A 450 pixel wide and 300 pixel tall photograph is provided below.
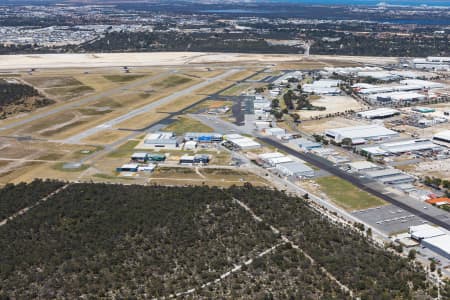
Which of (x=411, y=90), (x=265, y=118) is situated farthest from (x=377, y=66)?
(x=265, y=118)

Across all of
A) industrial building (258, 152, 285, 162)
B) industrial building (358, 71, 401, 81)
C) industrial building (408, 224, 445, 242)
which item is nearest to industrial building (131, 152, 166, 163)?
industrial building (258, 152, 285, 162)

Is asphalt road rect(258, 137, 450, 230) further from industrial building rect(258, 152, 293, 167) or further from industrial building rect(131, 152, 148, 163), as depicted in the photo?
industrial building rect(131, 152, 148, 163)

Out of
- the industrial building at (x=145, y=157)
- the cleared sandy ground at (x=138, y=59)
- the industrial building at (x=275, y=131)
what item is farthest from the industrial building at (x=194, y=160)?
the cleared sandy ground at (x=138, y=59)

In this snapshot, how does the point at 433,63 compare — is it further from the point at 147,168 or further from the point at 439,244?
the point at 439,244

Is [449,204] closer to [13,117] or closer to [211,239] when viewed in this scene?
[211,239]

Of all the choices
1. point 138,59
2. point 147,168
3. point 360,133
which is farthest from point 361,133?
point 138,59

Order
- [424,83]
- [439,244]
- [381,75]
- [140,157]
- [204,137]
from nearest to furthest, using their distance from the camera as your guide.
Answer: [439,244] → [140,157] → [204,137] → [424,83] → [381,75]
